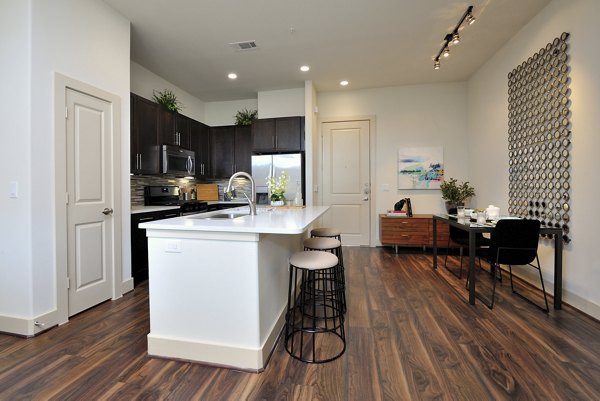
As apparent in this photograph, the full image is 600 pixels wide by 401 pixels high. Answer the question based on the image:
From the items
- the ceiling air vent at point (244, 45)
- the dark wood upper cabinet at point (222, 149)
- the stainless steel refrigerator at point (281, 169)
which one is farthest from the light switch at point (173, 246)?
the dark wood upper cabinet at point (222, 149)

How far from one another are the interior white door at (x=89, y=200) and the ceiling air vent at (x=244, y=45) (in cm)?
167

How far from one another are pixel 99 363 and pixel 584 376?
2935 millimetres

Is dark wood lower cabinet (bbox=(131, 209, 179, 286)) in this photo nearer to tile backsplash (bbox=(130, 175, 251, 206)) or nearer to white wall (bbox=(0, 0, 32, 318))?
tile backsplash (bbox=(130, 175, 251, 206))

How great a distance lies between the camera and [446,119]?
15.9ft

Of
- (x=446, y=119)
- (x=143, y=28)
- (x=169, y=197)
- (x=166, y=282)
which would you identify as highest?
(x=143, y=28)

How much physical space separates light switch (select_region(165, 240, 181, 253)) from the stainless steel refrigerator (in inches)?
114

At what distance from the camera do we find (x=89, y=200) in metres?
2.49

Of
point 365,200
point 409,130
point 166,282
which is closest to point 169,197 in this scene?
point 166,282

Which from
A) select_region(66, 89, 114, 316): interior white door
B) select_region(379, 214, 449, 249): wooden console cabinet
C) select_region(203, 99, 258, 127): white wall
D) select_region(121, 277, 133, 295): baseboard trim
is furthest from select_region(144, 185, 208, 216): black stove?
select_region(379, 214, 449, 249): wooden console cabinet

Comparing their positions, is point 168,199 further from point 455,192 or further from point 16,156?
point 455,192

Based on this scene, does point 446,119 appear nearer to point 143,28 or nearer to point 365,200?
point 365,200

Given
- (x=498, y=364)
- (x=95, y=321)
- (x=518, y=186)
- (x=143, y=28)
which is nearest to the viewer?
(x=498, y=364)

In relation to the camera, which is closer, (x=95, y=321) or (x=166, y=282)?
(x=166, y=282)

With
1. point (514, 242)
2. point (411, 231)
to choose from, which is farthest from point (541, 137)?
point (411, 231)
